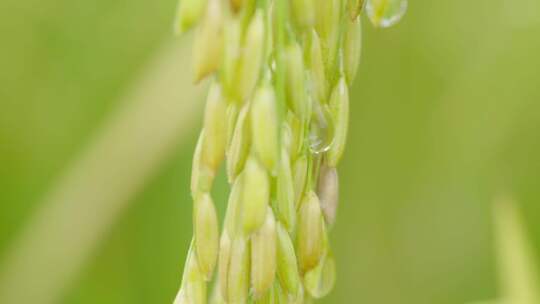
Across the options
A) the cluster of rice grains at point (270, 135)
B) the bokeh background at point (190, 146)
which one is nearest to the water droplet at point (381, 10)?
Answer: the cluster of rice grains at point (270, 135)

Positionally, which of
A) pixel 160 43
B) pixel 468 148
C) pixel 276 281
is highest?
pixel 160 43

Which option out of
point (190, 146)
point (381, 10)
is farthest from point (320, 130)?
point (190, 146)

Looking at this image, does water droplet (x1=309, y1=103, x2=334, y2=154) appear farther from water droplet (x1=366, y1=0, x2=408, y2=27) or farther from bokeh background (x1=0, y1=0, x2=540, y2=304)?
bokeh background (x1=0, y1=0, x2=540, y2=304)

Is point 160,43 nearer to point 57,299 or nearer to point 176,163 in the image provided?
point 176,163

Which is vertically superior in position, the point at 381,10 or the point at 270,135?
the point at 381,10

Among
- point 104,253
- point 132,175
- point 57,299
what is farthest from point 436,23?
point 57,299

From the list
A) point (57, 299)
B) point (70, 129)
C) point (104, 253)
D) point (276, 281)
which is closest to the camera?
point (276, 281)

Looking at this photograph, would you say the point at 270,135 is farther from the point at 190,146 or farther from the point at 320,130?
the point at 190,146
